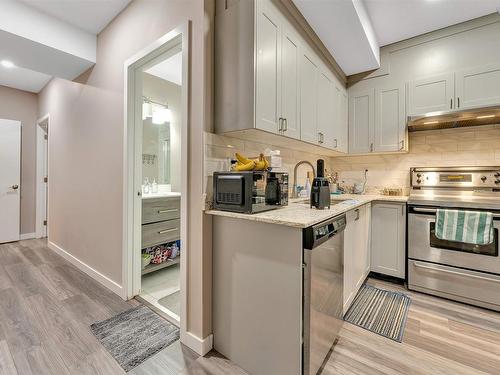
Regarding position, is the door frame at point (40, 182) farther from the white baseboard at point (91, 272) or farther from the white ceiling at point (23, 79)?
the white baseboard at point (91, 272)

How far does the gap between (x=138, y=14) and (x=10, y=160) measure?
12.1ft

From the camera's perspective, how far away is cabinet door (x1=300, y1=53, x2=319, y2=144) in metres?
1.98

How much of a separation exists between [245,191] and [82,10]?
2460 mm

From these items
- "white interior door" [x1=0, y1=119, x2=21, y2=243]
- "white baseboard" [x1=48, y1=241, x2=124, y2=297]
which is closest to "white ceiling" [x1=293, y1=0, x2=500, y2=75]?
"white baseboard" [x1=48, y1=241, x2=124, y2=297]

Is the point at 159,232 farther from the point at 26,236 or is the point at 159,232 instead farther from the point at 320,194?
the point at 26,236

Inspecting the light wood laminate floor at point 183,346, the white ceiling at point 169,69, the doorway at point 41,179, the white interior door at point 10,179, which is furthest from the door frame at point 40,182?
the white ceiling at point 169,69

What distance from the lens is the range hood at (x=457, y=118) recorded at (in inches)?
86.7

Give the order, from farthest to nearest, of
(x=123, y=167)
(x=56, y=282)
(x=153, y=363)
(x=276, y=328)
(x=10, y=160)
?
(x=10, y=160) < (x=56, y=282) < (x=123, y=167) < (x=153, y=363) < (x=276, y=328)

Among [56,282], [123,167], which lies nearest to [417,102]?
[123,167]

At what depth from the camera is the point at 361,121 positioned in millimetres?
2992

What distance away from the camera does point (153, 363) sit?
1424mm

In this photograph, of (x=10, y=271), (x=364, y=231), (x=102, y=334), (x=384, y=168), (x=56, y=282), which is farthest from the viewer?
(x=384, y=168)

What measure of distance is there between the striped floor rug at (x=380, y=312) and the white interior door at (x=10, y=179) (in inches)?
204

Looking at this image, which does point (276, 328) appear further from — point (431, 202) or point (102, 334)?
point (431, 202)
